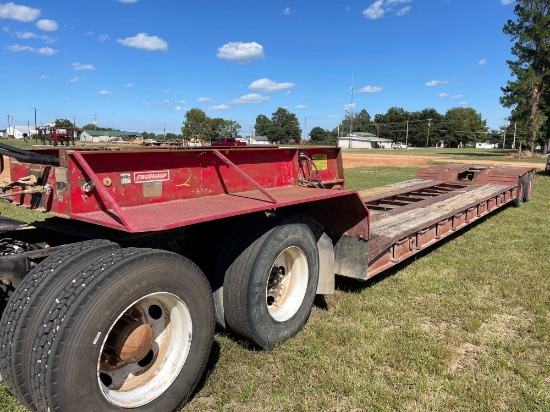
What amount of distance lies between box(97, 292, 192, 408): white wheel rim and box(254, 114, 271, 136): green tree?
417 ft

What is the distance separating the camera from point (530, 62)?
3606 centimetres

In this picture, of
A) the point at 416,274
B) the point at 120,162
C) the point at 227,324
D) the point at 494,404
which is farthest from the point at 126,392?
the point at 416,274

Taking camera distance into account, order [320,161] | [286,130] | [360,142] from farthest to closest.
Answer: [286,130]
[360,142]
[320,161]

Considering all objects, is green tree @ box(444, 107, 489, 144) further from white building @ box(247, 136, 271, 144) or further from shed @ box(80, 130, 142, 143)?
shed @ box(80, 130, 142, 143)

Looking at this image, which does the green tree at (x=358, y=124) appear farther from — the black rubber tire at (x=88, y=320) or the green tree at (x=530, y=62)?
the black rubber tire at (x=88, y=320)

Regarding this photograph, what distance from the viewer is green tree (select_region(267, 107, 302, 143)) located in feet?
404

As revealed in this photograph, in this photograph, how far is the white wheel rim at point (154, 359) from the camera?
2.34 m

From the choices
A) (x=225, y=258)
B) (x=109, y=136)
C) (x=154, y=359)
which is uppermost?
(x=109, y=136)

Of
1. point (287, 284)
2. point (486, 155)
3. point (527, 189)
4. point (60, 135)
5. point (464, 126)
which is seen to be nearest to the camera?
point (287, 284)

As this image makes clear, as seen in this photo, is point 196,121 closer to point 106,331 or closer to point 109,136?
point 109,136

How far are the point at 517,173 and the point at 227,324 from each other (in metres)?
8.63

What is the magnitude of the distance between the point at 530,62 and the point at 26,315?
1680 inches

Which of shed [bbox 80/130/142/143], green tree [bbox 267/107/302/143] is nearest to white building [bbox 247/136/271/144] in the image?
green tree [bbox 267/107/302/143]

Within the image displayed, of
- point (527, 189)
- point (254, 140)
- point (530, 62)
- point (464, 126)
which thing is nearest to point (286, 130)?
point (254, 140)
